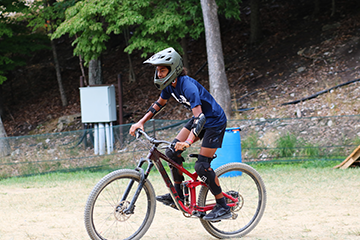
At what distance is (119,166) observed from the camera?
11.9 metres

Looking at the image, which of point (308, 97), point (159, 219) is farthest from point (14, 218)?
point (308, 97)

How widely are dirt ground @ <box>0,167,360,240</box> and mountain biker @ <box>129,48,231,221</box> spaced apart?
656 millimetres

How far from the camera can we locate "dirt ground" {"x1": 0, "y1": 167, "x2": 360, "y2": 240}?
4.97 meters

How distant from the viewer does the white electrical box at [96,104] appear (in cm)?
1495

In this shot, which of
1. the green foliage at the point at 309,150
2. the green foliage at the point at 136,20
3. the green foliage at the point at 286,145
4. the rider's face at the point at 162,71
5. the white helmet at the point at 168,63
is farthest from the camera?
the green foliage at the point at 136,20

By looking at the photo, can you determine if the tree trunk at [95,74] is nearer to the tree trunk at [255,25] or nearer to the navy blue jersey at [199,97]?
the tree trunk at [255,25]

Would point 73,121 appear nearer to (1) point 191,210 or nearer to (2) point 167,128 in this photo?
(2) point 167,128

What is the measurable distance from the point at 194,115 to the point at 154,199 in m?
1.05

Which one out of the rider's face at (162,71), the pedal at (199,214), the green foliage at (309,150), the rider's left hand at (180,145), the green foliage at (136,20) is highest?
the green foliage at (136,20)

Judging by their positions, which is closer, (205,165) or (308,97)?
(205,165)

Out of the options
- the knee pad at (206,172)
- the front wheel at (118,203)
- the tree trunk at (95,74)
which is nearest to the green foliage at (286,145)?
the knee pad at (206,172)

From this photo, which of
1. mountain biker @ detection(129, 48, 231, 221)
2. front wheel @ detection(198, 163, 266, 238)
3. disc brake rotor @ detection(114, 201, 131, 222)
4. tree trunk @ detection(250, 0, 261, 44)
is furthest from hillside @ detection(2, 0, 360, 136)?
disc brake rotor @ detection(114, 201, 131, 222)

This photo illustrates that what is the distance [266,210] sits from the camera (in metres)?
6.20

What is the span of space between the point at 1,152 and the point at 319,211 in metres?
9.09
